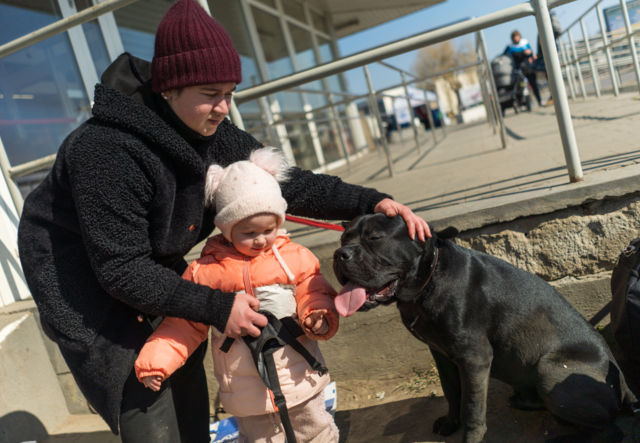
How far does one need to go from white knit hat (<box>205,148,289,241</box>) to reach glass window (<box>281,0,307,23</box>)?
411 inches

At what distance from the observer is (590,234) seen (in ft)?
7.66

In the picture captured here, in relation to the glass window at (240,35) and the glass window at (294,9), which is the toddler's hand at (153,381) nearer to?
the glass window at (240,35)

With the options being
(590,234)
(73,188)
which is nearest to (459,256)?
(590,234)

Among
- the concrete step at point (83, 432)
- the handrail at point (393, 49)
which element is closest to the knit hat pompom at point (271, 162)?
the handrail at point (393, 49)

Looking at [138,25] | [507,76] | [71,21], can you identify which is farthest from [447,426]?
[507,76]

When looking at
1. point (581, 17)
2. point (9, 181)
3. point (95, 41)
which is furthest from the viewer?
point (581, 17)

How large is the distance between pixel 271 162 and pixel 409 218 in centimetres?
59

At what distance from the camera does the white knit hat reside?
1601mm

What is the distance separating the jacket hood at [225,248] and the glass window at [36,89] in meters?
3.03

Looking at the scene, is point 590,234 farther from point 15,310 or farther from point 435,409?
point 15,310

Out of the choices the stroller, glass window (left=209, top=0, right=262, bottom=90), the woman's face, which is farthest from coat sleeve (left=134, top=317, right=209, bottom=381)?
the stroller

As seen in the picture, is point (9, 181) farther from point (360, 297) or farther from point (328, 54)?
point (328, 54)

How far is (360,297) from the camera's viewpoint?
1.64 meters

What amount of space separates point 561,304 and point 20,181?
4.23 meters
